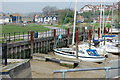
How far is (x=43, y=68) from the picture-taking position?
61.2ft

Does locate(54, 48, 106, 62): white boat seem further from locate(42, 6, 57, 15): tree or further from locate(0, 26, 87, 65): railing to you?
locate(42, 6, 57, 15): tree

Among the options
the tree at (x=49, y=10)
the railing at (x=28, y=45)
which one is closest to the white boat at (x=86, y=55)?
the railing at (x=28, y=45)

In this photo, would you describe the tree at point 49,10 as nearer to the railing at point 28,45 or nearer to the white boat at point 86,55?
the railing at point 28,45

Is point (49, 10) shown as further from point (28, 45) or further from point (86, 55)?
point (86, 55)

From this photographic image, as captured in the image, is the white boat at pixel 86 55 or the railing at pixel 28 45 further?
the white boat at pixel 86 55

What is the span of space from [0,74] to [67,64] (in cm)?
966

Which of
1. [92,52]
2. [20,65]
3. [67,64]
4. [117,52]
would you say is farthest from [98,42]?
[20,65]

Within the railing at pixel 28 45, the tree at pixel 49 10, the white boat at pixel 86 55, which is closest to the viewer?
the railing at pixel 28 45

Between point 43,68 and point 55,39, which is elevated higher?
point 55,39

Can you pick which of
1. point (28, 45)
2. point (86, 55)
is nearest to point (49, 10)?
point (28, 45)

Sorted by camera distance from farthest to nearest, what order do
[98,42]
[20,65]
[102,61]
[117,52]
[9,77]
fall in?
[98,42] < [117,52] < [102,61] < [20,65] < [9,77]

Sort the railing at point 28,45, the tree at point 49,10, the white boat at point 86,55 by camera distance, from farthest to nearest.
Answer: the tree at point 49,10
the white boat at point 86,55
the railing at point 28,45

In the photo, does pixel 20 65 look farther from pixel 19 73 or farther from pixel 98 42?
pixel 98 42

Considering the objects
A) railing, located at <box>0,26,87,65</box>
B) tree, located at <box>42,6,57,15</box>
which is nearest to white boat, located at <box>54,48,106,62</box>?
railing, located at <box>0,26,87,65</box>
